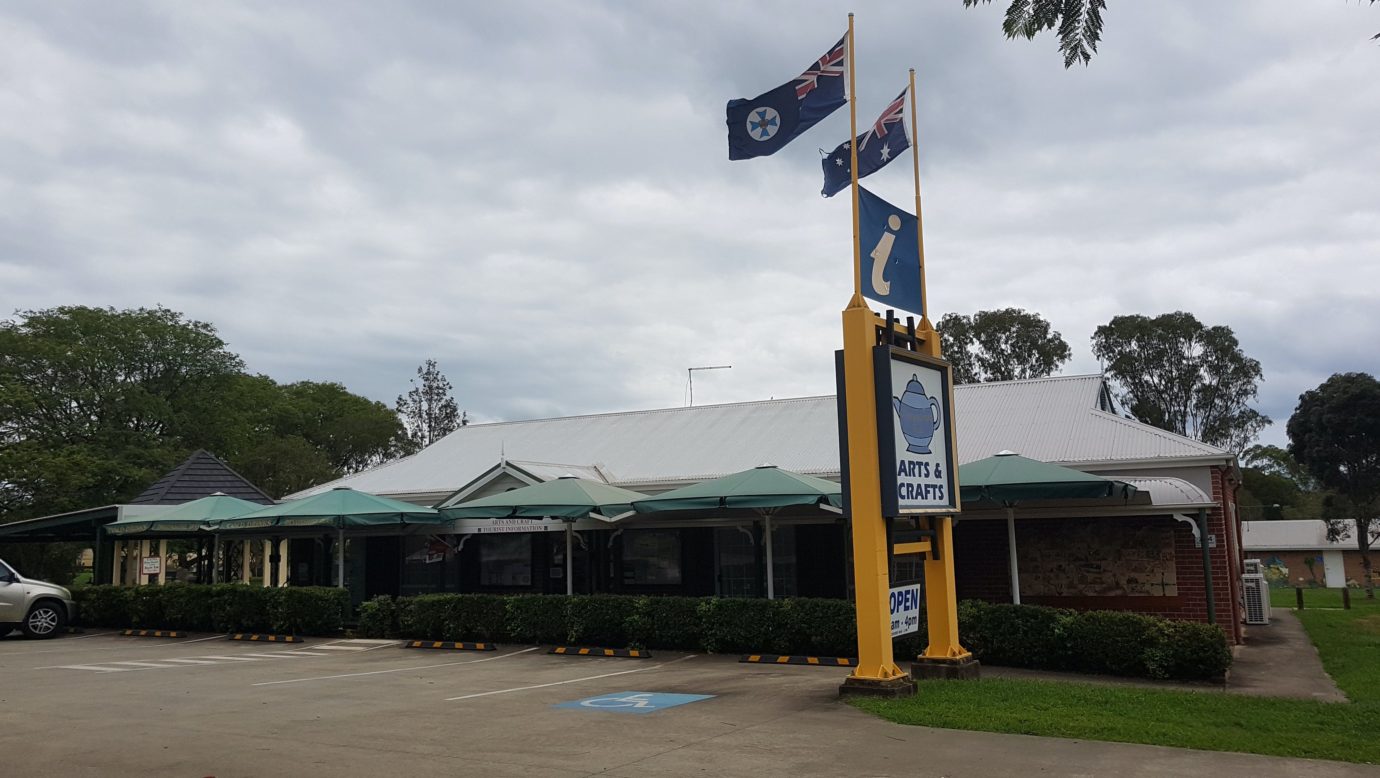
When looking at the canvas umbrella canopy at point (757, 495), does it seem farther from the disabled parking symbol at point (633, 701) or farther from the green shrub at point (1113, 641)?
the disabled parking symbol at point (633, 701)

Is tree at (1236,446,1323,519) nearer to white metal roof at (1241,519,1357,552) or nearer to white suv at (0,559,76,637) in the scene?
white metal roof at (1241,519,1357,552)

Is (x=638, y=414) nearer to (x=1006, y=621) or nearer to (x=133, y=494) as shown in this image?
(x=1006, y=621)

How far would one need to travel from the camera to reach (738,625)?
1555cm

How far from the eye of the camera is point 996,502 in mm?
14695

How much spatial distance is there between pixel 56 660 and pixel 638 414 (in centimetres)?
1367

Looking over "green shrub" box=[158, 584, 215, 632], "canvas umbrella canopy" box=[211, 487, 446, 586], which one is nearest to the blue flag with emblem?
"canvas umbrella canopy" box=[211, 487, 446, 586]

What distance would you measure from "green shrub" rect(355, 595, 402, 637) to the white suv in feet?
23.6

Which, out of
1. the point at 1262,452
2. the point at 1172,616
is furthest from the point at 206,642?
the point at 1262,452

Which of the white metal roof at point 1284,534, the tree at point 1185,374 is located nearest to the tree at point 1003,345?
the tree at point 1185,374

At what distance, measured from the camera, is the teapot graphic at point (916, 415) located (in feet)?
36.7

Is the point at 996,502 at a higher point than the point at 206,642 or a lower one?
higher

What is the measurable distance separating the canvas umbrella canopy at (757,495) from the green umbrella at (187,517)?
10.6m

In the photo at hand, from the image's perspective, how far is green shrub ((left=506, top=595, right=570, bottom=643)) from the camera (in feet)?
56.6

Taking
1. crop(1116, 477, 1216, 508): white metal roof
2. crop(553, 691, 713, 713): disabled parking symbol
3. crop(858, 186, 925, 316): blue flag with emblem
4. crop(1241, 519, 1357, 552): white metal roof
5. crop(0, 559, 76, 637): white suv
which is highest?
crop(858, 186, 925, 316): blue flag with emblem
